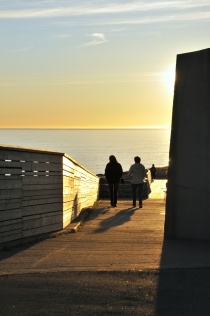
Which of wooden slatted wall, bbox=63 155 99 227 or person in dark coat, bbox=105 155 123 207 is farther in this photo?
person in dark coat, bbox=105 155 123 207

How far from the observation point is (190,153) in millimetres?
11531

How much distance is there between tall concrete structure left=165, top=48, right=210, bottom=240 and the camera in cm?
1134

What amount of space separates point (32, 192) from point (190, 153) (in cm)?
283

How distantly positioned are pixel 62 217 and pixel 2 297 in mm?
6396

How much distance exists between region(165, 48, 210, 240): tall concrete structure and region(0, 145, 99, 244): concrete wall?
2.32m

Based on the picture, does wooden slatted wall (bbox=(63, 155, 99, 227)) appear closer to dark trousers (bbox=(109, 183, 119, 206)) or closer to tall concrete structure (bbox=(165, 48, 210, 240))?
tall concrete structure (bbox=(165, 48, 210, 240))

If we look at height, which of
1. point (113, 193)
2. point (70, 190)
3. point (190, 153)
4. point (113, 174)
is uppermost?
point (190, 153)

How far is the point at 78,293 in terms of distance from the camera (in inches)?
280

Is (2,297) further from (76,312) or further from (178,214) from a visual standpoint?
(178,214)

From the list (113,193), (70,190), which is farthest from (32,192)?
(113,193)

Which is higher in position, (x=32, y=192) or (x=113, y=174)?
(x=113, y=174)

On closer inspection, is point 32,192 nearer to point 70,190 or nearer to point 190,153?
point 190,153

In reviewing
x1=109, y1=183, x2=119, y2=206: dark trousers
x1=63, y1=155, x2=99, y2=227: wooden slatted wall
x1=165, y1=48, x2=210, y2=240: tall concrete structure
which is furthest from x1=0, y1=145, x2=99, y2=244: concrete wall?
x1=109, y1=183, x2=119, y2=206: dark trousers

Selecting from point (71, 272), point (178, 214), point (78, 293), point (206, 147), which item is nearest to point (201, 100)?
point (206, 147)
